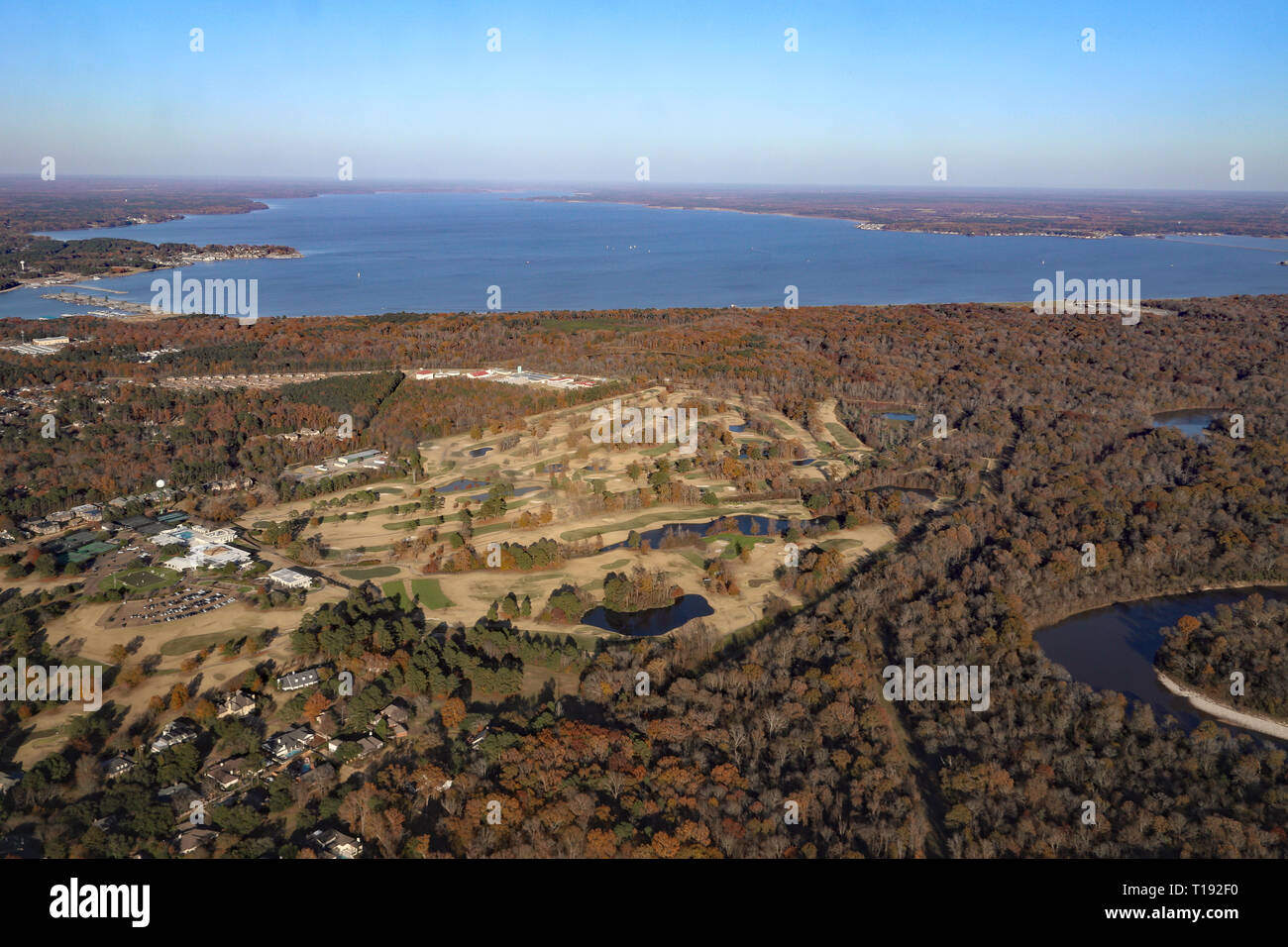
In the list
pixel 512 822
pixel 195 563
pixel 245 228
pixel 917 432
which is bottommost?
pixel 512 822

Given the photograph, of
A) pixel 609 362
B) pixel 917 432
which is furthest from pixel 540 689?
pixel 609 362

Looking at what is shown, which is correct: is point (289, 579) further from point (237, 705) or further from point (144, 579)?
point (237, 705)

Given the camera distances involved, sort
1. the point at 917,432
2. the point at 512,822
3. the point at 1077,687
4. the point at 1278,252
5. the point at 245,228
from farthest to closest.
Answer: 1. the point at 245,228
2. the point at 1278,252
3. the point at 917,432
4. the point at 1077,687
5. the point at 512,822

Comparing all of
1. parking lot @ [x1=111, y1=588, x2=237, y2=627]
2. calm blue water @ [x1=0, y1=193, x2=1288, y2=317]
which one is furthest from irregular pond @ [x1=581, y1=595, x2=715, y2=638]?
calm blue water @ [x1=0, y1=193, x2=1288, y2=317]

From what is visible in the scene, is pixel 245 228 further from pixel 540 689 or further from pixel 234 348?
pixel 540 689

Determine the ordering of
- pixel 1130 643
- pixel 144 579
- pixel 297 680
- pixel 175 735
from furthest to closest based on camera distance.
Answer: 1. pixel 144 579
2. pixel 1130 643
3. pixel 297 680
4. pixel 175 735

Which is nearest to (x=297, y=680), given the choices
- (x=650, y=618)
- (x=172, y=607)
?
(x=172, y=607)

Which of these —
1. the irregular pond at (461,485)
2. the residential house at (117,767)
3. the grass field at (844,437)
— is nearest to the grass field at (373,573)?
the irregular pond at (461,485)

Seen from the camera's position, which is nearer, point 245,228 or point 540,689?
point 540,689
